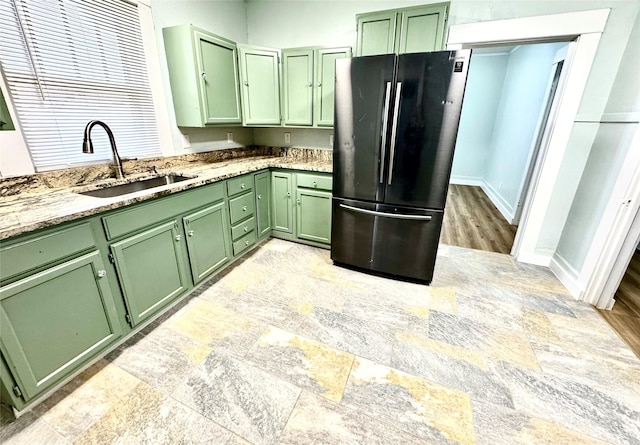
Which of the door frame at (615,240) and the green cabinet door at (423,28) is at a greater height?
the green cabinet door at (423,28)

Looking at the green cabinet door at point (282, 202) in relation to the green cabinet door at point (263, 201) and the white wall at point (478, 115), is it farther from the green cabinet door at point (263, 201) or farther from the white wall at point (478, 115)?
the white wall at point (478, 115)

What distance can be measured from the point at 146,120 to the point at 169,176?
0.52 metres

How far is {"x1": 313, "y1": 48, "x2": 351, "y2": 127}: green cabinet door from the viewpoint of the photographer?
2.58 m

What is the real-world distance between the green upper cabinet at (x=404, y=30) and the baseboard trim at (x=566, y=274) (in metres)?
2.23

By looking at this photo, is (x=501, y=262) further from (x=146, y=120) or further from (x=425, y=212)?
(x=146, y=120)

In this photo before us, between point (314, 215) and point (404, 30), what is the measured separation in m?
1.84

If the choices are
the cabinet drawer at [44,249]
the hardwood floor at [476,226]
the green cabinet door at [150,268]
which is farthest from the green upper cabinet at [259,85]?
the hardwood floor at [476,226]

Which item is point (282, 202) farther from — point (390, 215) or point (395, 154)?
point (395, 154)

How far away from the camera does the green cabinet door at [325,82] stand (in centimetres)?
258

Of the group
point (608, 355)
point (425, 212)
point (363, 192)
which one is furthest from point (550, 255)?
point (363, 192)

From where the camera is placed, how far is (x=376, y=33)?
2385mm

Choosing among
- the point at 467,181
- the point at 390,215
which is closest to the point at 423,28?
the point at 390,215

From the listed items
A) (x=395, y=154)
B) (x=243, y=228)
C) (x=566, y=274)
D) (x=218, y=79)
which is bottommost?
(x=566, y=274)

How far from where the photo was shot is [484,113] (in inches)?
222
